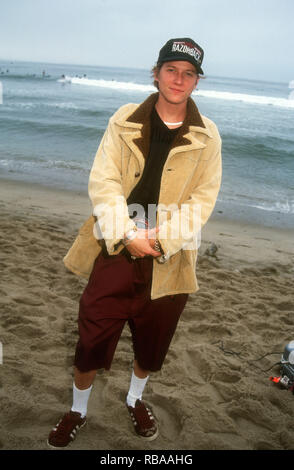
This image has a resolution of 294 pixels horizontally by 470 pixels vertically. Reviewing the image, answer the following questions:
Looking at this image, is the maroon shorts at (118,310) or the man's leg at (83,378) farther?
the man's leg at (83,378)

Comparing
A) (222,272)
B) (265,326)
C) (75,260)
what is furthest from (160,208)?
(222,272)

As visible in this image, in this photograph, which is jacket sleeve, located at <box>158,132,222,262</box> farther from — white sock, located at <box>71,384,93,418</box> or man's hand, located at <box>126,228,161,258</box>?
white sock, located at <box>71,384,93,418</box>

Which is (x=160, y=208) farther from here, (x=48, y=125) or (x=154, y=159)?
(x=48, y=125)

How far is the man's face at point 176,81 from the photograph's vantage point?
184 cm

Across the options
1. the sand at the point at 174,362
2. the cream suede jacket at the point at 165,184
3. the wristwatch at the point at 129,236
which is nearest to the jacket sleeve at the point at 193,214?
the cream suede jacket at the point at 165,184

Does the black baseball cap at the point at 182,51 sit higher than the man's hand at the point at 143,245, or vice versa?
the black baseball cap at the point at 182,51

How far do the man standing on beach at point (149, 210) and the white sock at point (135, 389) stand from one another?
0.39m

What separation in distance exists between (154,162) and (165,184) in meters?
0.15

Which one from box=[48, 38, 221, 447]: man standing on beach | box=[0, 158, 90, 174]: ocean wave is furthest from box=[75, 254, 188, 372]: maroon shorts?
box=[0, 158, 90, 174]: ocean wave

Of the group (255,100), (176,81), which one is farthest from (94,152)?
(255,100)

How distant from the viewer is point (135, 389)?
7.66ft

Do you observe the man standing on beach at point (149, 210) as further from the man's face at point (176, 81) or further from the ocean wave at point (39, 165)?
the ocean wave at point (39, 165)

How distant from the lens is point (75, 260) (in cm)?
207
